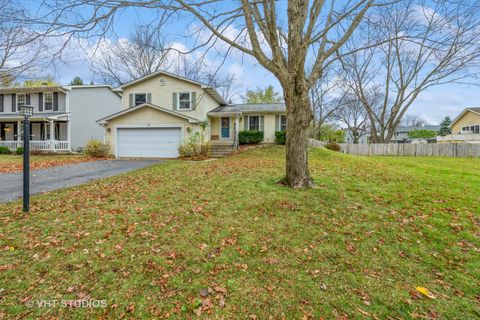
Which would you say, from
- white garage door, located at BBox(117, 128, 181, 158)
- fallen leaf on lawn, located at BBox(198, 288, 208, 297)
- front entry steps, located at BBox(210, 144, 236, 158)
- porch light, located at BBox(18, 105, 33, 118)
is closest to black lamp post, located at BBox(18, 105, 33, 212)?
porch light, located at BBox(18, 105, 33, 118)

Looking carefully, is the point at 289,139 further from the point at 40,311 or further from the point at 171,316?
the point at 40,311

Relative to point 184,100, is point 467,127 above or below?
below

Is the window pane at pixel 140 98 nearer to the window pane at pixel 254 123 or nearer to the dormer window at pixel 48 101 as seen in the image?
the window pane at pixel 254 123

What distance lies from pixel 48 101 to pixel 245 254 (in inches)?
1078

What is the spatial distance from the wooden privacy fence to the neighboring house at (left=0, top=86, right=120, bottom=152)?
1959 centimetres

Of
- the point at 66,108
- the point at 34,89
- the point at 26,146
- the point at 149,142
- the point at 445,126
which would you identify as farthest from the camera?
the point at 445,126

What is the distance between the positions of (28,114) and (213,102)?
1731cm

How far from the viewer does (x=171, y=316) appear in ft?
8.54

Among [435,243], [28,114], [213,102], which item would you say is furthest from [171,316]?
[213,102]

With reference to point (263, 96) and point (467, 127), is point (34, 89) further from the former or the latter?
point (467, 127)

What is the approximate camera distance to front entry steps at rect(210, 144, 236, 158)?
17.4 metres

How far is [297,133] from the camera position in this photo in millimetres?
6496

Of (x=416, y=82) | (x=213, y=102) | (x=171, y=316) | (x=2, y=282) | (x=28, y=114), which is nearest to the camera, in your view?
(x=171, y=316)

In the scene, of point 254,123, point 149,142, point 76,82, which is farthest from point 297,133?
point 76,82
